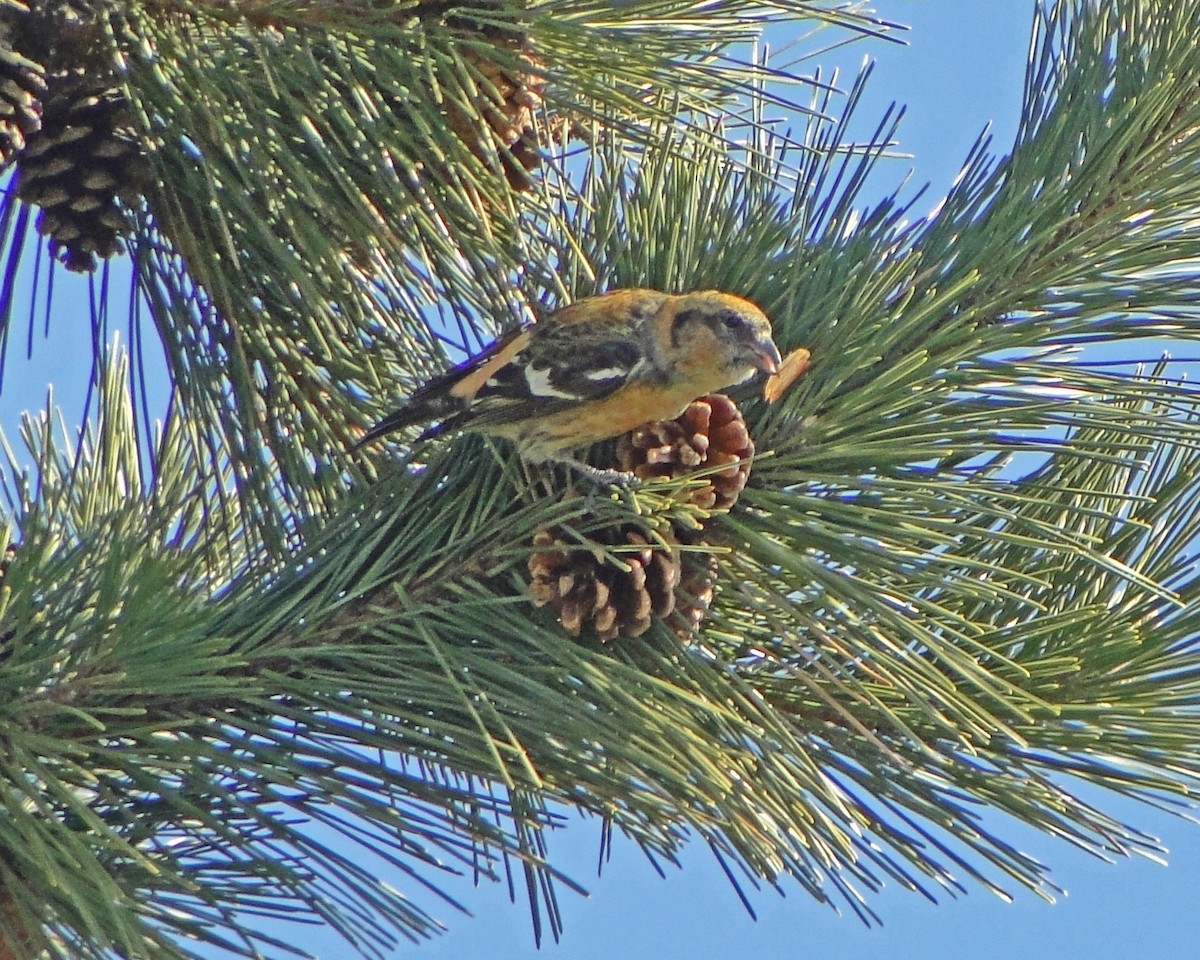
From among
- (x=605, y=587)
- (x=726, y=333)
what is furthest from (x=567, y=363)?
(x=605, y=587)

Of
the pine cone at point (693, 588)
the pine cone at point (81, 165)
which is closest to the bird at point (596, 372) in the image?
the pine cone at point (693, 588)

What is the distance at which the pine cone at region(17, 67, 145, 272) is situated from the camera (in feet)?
5.34

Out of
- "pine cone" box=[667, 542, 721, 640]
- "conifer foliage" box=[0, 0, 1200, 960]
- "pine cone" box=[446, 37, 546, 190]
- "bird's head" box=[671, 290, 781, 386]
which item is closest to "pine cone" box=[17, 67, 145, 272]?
"conifer foliage" box=[0, 0, 1200, 960]

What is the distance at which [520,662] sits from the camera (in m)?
1.36

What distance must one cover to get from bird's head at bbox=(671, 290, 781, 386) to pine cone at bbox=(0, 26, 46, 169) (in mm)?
690

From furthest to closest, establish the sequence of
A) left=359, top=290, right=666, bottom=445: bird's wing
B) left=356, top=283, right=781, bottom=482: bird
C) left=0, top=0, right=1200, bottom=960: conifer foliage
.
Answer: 1. left=359, top=290, right=666, bottom=445: bird's wing
2. left=356, top=283, right=781, bottom=482: bird
3. left=0, top=0, right=1200, bottom=960: conifer foliage

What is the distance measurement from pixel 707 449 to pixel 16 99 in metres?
0.78

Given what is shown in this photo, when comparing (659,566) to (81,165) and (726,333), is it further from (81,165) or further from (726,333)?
(81,165)

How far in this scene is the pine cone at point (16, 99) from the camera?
150cm

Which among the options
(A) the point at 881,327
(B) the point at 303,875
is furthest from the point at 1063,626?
(B) the point at 303,875

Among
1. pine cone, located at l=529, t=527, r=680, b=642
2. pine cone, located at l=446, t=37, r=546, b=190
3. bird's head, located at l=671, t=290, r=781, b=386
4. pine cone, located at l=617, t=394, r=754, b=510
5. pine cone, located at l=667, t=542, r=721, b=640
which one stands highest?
pine cone, located at l=446, t=37, r=546, b=190

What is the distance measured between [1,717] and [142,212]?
682mm

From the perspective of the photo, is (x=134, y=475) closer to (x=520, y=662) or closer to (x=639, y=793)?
(x=520, y=662)

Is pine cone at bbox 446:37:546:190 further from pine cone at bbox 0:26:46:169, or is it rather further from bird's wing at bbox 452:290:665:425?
pine cone at bbox 0:26:46:169
